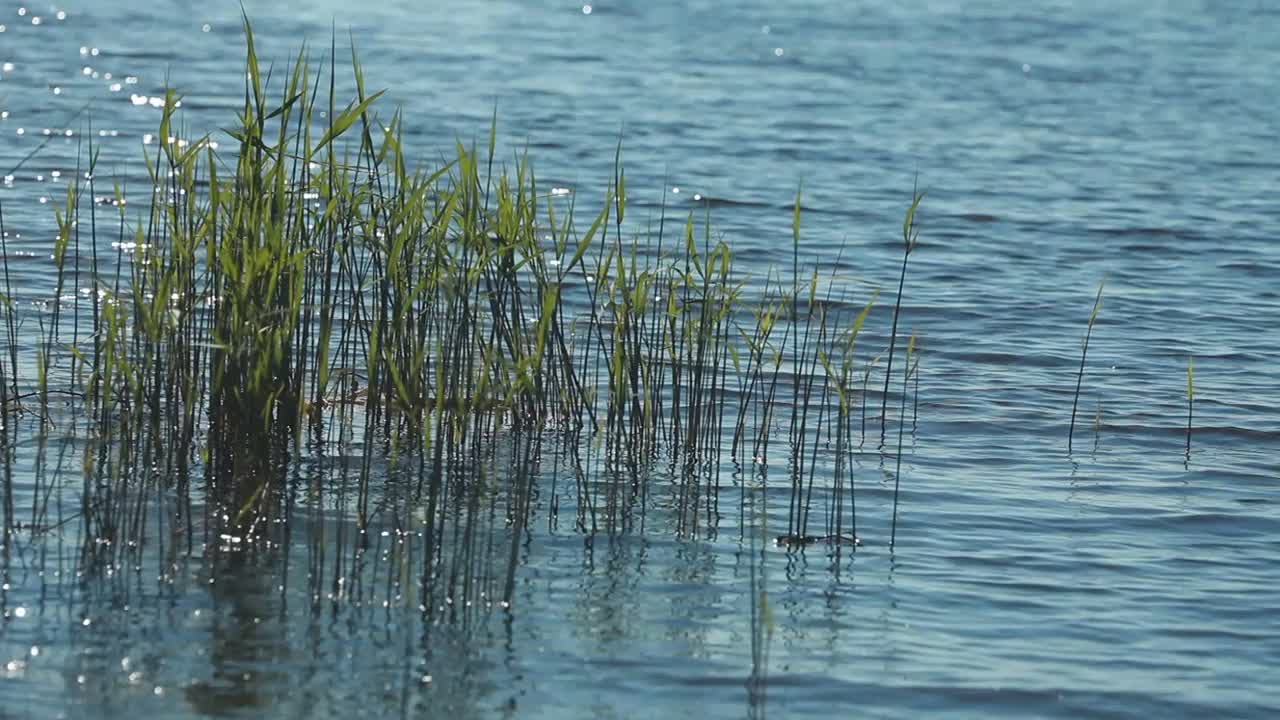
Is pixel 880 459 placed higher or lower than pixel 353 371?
lower

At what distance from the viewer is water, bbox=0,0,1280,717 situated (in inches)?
182

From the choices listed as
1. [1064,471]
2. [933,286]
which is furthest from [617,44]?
[1064,471]

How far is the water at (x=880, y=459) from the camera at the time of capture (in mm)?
4621

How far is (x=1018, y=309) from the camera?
1013cm

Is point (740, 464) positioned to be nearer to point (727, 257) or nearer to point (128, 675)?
point (727, 257)

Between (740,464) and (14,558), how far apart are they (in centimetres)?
278

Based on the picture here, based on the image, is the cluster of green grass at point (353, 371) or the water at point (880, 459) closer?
the water at point (880, 459)

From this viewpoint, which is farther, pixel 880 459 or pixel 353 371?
pixel 880 459

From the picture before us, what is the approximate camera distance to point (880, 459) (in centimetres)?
694

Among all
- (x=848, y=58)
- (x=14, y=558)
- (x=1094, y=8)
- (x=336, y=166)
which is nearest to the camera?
(x=14, y=558)

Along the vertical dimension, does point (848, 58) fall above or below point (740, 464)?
above

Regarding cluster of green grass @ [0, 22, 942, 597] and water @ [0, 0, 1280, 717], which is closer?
water @ [0, 0, 1280, 717]

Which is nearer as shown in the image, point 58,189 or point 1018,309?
point 1018,309

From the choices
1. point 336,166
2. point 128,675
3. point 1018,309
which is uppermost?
point 336,166
